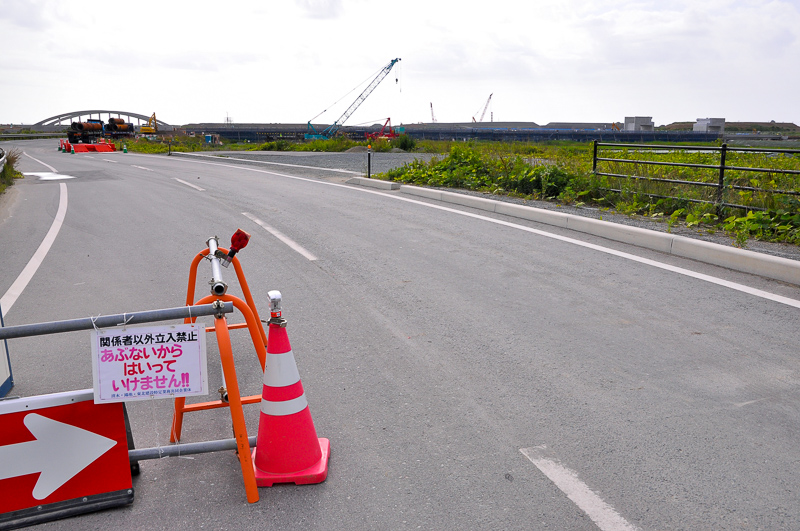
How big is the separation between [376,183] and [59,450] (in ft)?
47.6

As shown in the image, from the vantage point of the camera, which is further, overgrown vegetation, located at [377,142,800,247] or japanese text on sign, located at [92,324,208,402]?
overgrown vegetation, located at [377,142,800,247]

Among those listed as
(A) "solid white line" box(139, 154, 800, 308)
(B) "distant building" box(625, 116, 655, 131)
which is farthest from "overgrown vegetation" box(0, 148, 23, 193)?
(B) "distant building" box(625, 116, 655, 131)

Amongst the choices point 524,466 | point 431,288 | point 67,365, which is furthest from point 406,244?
point 524,466

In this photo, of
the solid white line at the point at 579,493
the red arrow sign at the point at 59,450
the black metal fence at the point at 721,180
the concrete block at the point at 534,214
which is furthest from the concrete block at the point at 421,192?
the red arrow sign at the point at 59,450

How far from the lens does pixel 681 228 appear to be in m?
9.76

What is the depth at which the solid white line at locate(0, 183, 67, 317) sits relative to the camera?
273 inches

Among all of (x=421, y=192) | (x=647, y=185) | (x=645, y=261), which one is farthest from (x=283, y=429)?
(x=421, y=192)

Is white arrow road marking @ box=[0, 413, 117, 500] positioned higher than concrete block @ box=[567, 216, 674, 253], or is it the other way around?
concrete block @ box=[567, 216, 674, 253]

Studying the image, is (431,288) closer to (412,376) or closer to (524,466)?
(412,376)

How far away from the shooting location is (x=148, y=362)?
3322 mm

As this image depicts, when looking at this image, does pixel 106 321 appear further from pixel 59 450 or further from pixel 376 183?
pixel 376 183

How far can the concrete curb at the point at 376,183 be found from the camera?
16736 mm

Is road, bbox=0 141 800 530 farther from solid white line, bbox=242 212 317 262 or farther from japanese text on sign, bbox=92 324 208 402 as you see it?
japanese text on sign, bbox=92 324 208 402

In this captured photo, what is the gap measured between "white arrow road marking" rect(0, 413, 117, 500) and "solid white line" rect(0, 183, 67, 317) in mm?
3707
